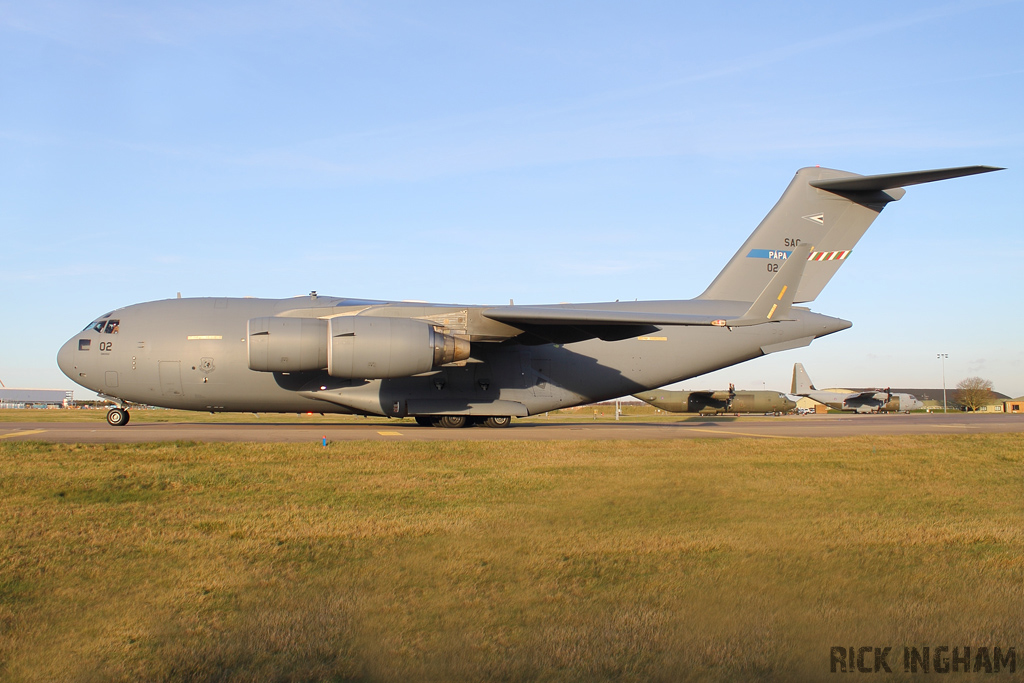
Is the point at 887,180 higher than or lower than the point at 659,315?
higher

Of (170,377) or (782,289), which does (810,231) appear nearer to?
(782,289)

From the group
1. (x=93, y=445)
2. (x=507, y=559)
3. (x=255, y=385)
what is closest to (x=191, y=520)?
→ (x=507, y=559)

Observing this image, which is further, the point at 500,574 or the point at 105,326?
the point at 105,326

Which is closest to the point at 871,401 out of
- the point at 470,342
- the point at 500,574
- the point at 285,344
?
the point at 470,342

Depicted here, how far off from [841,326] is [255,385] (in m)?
15.6

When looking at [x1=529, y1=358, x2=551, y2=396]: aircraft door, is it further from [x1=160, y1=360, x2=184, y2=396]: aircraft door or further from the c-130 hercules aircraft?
[x1=160, y1=360, x2=184, y2=396]: aircraft door

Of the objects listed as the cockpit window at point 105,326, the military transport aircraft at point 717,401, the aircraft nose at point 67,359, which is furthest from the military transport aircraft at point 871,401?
the aircraft nose at point 67,359

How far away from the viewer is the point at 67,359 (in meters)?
17.9

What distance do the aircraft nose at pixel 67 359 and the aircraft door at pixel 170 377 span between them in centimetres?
241

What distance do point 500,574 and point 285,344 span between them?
12511mm

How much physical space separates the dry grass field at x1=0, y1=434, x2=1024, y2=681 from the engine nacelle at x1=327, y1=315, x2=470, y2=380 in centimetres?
765

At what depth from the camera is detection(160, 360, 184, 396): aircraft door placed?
17.5 m

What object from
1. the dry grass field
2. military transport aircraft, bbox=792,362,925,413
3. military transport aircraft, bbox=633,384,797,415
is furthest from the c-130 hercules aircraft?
military transport aircraft, bbox=792,362,925,413

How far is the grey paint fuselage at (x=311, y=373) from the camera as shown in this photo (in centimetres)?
1755
